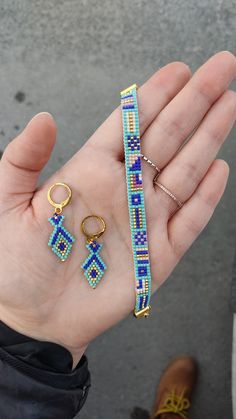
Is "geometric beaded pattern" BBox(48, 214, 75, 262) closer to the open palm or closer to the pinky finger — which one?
the open palm

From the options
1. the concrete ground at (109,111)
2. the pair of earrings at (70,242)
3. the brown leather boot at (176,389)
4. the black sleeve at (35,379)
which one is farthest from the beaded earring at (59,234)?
the brown leather boot at (176,389)

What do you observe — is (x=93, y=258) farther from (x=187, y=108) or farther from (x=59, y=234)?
(x=187, y=108)

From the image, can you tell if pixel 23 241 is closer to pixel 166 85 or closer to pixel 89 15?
pixel 166 85

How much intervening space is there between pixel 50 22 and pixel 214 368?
5.75 feet

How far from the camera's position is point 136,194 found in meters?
1.33

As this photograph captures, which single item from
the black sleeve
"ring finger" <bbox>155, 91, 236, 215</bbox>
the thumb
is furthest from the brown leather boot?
the thumb

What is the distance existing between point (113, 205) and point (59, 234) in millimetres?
182

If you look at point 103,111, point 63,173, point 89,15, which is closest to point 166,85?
point 63,173

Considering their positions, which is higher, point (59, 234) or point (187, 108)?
point (187, 108)

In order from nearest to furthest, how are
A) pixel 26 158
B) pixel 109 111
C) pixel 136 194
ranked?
1. pixel 26 158
2. pixel 136 194
3. pixel 109 111

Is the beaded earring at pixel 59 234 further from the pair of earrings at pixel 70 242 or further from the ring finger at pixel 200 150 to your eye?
the ring finger at pixel 200 150

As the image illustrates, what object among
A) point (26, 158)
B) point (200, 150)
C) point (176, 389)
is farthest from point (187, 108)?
point (176, 389)

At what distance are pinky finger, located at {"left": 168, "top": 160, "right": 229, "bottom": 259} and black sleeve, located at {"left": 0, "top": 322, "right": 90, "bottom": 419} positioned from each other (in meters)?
0.49

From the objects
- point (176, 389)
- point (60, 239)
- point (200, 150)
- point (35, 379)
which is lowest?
point (176, 389)
